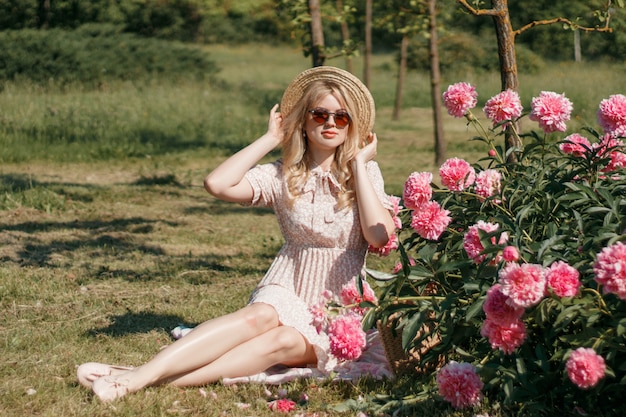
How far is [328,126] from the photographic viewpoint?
4.07 metres

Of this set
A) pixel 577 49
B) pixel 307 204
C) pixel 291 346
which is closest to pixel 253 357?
pixel 291 346

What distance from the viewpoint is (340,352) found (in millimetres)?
3361

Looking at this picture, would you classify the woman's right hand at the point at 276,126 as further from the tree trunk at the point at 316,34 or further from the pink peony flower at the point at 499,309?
the tree trunk at the point at 316,34

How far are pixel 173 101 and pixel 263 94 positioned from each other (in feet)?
15.1

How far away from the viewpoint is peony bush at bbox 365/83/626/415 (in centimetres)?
286

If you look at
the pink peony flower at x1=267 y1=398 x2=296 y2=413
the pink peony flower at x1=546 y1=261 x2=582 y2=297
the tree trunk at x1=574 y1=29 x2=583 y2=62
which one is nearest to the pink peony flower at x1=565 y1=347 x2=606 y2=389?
the pink peony flower at x1=546 y1=261 x2=582 y2=297

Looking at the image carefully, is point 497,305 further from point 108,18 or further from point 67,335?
point 108,18

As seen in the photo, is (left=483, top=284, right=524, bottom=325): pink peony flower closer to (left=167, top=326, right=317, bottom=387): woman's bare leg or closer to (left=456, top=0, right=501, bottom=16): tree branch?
(left=167, top=326, right=317, bottom=387): woman's bare leg

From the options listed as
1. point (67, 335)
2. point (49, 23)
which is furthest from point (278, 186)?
point (49, 23)

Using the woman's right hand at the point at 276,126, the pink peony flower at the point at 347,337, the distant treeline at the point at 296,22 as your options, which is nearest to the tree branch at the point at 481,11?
the woman's right hand at the point at 276,126

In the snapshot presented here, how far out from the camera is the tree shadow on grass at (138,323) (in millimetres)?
4832

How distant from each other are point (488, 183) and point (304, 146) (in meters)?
0.99

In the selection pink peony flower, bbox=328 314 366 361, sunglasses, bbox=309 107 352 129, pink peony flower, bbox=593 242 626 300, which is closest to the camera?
pink peony flower, bbox=593 242 626 300

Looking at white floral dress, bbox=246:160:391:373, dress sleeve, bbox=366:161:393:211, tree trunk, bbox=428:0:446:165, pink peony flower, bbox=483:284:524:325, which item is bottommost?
tree trunk, bbox=428:0:446:165
